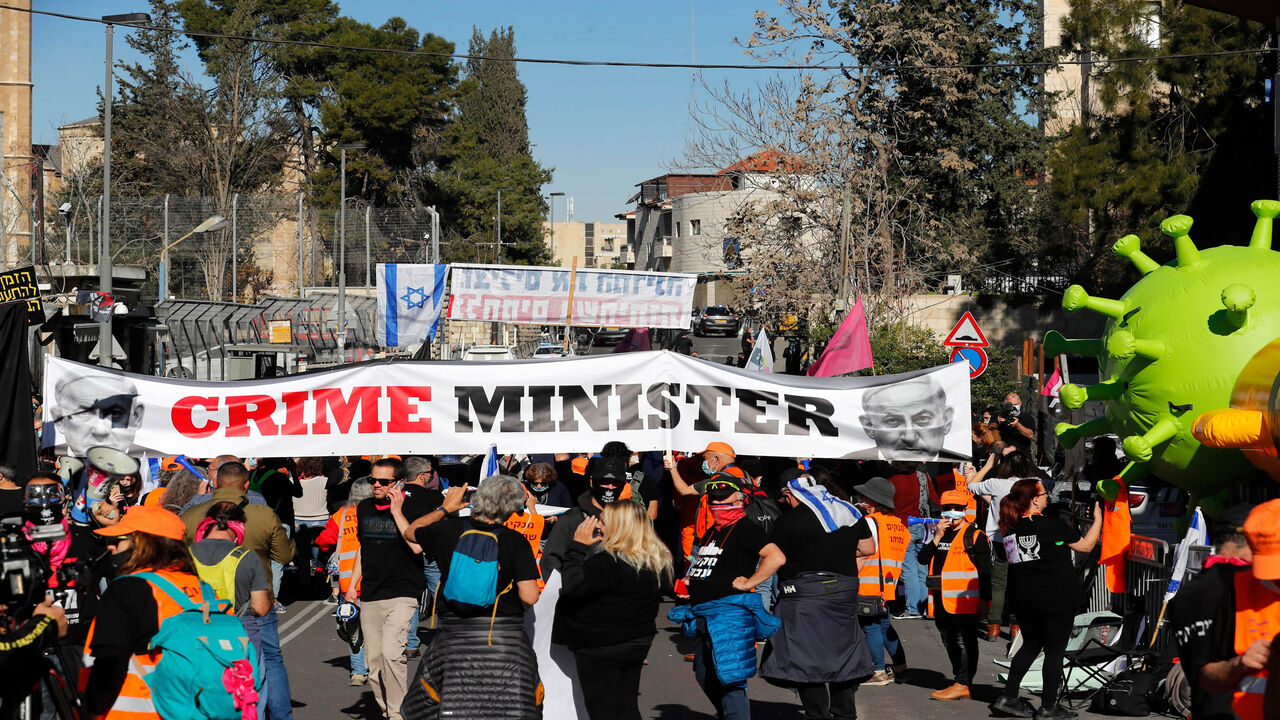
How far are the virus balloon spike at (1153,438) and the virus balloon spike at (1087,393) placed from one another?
1.54 ft

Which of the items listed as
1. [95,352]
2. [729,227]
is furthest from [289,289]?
[95,352]

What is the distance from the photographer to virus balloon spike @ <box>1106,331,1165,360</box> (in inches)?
359

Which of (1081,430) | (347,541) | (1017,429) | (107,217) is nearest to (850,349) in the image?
(1017,429)

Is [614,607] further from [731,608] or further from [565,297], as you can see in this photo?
[565,297]

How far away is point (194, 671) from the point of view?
570 cm

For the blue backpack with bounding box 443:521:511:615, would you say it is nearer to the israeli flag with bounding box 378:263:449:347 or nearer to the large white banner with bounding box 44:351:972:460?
the large white banner with bounding box 44:351:972:460

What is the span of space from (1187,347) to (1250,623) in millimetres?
4205

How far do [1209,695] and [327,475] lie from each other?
33.9 feet

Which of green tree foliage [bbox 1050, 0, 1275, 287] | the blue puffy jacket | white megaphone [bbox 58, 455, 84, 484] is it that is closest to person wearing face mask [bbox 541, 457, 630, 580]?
the blue puffy jacket

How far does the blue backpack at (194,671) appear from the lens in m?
5.70

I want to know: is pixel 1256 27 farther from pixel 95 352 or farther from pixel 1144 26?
pixel 95 352

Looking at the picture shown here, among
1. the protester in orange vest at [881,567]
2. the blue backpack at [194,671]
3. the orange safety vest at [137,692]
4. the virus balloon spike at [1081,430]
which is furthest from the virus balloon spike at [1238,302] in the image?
the orange safety vest at [137,692]

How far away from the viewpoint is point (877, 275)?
122 feet

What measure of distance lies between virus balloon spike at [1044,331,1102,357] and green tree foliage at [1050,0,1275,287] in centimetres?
1805
